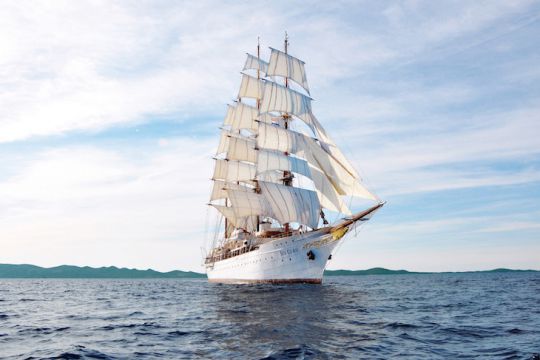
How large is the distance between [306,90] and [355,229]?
2509 cm

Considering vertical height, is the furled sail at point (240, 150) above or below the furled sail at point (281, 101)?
below

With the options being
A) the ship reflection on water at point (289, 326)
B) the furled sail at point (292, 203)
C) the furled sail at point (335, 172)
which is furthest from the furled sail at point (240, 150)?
the ship reflection on water at point (289, 326)

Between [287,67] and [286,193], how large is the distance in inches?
806

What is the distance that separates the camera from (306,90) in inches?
2876

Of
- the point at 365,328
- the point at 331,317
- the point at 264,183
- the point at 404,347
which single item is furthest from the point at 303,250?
the point at 404,347

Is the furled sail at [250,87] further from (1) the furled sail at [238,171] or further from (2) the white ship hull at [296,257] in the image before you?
(2) the white ship hull at [296,257]

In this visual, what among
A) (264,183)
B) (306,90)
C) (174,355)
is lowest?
(174,355)

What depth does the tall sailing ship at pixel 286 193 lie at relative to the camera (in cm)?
5784

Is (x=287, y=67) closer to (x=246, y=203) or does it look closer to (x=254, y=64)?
(x=254, y=64)

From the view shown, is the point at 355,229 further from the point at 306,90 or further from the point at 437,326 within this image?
the point at 437,326

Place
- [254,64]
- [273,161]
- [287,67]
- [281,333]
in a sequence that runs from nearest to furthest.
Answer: [281,333]
[273,161]
[287,67]
[254,64]

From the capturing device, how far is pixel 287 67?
7206 cm

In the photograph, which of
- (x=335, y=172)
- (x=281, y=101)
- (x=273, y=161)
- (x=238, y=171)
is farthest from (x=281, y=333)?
(x=238, y=171)

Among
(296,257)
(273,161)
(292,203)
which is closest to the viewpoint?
(296,257)
